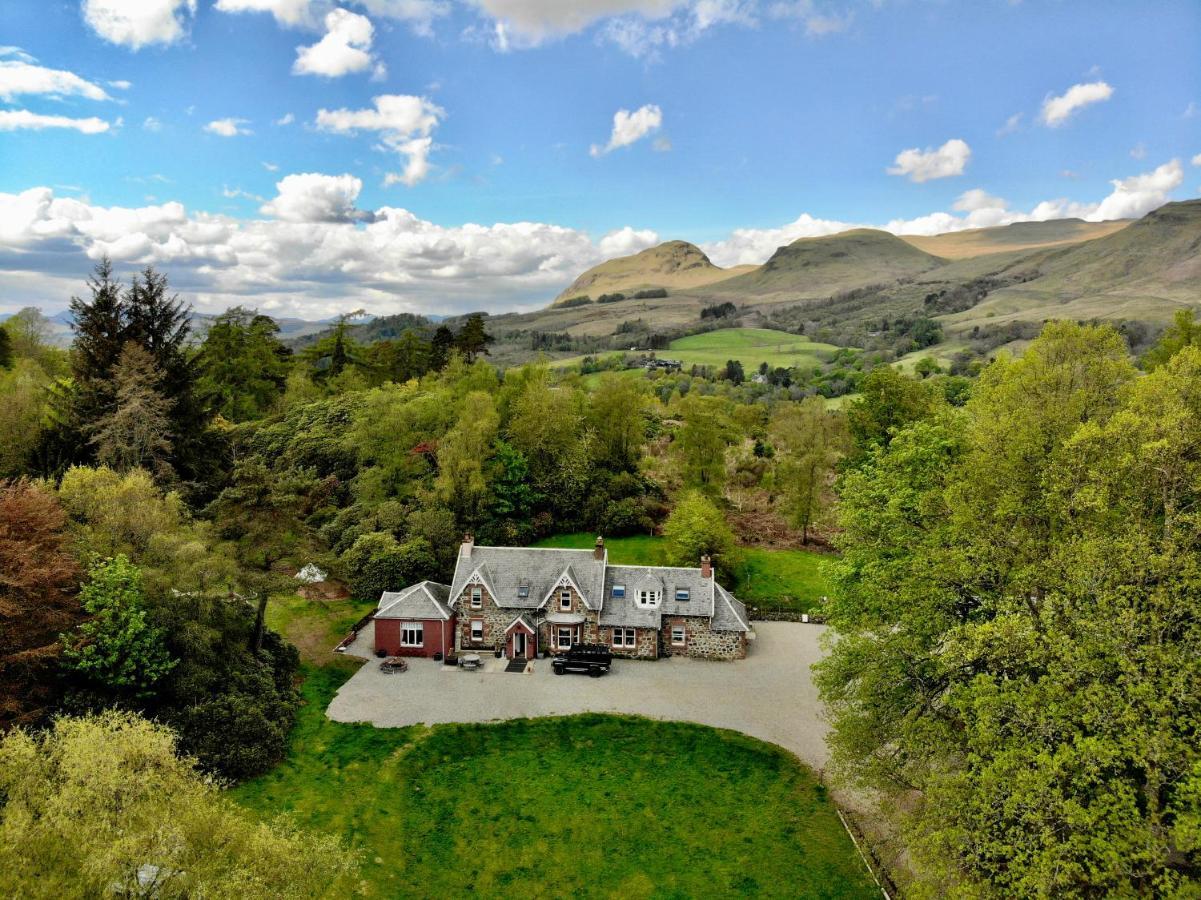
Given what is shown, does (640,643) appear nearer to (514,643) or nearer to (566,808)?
(514,643)

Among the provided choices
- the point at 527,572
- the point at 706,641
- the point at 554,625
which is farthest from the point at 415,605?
the point at 706,641

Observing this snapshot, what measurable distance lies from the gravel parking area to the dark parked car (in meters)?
0.40

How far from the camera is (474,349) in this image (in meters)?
73.2

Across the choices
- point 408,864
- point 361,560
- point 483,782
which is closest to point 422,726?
point 483,782

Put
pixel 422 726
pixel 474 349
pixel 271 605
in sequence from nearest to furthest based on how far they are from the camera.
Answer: pixel 422 726 → pixel 271 605 → pixel 474 349

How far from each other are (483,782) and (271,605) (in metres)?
20.5

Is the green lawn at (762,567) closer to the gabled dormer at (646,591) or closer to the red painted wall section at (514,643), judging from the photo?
the gabled dormer at (646,591)

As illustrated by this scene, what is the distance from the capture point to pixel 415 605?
33656 millimetres

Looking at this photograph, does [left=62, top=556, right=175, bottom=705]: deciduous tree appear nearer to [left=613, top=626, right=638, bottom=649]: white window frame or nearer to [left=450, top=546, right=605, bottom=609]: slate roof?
[left=450, top=546, right=605, bottom=609]: slate roof

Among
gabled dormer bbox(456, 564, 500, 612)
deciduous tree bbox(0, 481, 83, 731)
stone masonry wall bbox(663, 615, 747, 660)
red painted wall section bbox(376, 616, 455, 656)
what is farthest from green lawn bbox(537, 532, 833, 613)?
deciduous tree bbox(0, 481, 83, 731)

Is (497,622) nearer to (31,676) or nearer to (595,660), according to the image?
(595,660)

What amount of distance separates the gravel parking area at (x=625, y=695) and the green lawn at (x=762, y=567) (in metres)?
6.19

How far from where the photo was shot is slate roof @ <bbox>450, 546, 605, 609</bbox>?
113 ft

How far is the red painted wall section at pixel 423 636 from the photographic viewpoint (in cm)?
3334
